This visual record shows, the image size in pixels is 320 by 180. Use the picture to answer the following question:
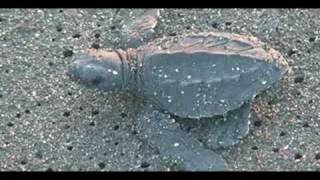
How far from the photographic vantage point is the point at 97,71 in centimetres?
189

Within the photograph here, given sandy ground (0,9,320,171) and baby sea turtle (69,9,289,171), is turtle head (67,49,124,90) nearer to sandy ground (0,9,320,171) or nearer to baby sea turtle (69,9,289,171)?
baby sea turtle (69,9,289,171)

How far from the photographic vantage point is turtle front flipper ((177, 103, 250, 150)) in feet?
6.20

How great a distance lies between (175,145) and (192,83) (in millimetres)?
174

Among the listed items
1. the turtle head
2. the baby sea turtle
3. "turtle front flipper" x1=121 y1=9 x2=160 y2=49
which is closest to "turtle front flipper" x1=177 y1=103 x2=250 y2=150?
the baby sea turtle

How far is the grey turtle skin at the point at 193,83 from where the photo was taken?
186 cm

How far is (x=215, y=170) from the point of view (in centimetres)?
184

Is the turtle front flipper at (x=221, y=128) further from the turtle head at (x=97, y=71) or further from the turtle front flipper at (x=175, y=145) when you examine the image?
the turtle head at (x=97, y=71)

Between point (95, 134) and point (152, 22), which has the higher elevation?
point (152, 22)

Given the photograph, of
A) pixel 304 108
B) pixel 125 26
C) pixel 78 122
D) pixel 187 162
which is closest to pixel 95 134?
pixel 78 122

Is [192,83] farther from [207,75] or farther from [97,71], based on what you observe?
[97,71]

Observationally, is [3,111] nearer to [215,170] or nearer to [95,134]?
[95,134]

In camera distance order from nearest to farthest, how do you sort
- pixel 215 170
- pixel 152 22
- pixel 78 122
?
pixel 215 170 → pixel 78 122 → pixel 152 22

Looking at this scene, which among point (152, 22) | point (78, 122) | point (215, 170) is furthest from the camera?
point (152, 22)

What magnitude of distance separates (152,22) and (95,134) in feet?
1.46
